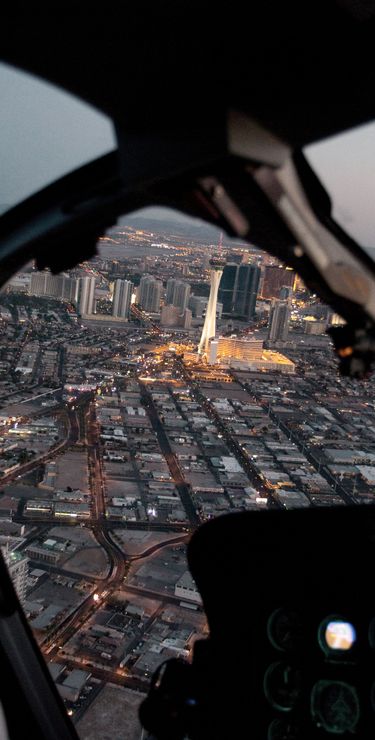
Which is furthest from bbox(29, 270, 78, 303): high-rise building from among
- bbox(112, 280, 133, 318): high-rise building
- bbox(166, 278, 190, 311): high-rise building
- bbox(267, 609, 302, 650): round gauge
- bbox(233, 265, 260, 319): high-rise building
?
bbox(267, 609, 302, 650): round gauge

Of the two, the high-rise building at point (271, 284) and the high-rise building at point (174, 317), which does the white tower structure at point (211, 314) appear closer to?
the high-rise building at point (174, 317)

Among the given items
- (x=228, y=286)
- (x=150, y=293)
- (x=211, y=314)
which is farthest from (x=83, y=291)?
(x=211, y=314)

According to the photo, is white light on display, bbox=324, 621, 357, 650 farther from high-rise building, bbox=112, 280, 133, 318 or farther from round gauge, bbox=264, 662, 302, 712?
high-rise building, bbox=112, 280, 133, 318

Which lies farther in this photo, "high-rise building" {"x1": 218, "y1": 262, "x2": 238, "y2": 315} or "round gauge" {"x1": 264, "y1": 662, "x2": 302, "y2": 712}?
→ "high-rise building" {"x1": 218, "y1": 262, "x2": 238, "y2": 315}

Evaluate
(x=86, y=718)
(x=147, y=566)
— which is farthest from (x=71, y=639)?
(x=147, y=566)

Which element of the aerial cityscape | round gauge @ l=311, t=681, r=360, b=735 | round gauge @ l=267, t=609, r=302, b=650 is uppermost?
round gauge @ l=267, t=609, r=302, b=650

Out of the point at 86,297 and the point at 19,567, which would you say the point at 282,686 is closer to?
the point at 19,567

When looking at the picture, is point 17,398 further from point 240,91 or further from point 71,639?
point 240,91
